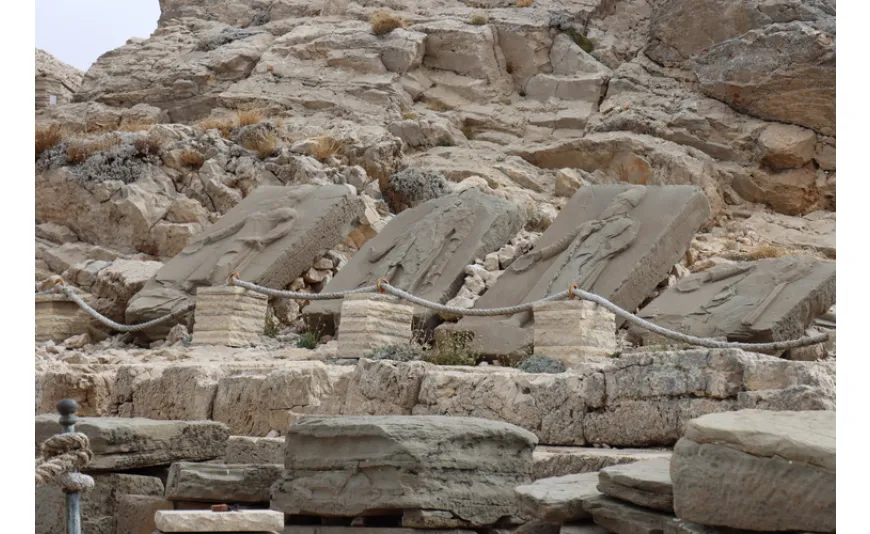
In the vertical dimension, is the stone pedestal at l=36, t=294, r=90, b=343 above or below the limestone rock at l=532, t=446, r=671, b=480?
above

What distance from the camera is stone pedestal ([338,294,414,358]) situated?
1002cm

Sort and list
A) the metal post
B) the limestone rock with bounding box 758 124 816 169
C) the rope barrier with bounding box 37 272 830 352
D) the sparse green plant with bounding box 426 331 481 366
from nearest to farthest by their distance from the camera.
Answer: the metal post
the rope barrier with bounding box 37 272 830 352
the sparse green plant with bounding box 426 331 481 366
the limestone rock with bounding box 758 124 816 169

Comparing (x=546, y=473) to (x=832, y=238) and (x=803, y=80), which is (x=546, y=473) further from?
(x=803, y=80)

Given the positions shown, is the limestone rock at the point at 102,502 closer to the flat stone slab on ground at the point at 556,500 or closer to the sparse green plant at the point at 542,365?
the flat stone slab on ground at the point at 556,500

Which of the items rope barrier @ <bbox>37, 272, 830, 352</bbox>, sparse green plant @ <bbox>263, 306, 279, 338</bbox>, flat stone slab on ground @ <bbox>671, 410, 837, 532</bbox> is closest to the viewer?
flat stone slab on ground @ <bbox>671, 410, 837, 532</bbox>

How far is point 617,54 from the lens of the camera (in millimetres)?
→ 21812

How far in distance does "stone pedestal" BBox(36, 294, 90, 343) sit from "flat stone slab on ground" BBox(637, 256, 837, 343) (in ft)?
20.7

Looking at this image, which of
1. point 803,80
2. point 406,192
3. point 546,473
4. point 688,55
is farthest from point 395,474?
point 688,55

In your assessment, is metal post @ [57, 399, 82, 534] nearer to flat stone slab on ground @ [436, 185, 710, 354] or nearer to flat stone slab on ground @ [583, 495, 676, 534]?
flat stone slab on ground @ [583, 495, 676, 534]

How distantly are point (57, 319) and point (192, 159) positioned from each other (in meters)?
3.80

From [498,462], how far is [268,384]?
2.69m

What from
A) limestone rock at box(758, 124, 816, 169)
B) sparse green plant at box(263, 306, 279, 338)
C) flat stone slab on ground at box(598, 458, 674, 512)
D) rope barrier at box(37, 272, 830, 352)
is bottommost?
flat stone slab on ground at box(598, 458, 674, 512)

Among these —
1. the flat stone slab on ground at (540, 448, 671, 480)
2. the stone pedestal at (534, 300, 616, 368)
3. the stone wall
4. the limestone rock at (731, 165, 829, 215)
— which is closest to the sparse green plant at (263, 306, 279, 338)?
the stone wall

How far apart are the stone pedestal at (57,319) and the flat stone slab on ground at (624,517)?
930cm
